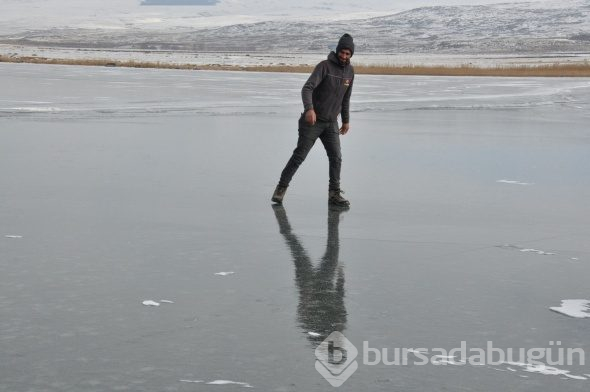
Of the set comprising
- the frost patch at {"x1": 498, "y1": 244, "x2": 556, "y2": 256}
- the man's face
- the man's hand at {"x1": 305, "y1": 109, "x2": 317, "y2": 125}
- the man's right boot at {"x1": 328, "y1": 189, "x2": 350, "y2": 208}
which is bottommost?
the man's right boot at {"x1": 328, "y1": 189, "x2": 350, "y2": 208}

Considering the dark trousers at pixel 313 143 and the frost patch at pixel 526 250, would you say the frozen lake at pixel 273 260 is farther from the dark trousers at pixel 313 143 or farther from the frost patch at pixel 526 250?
the dark trousers at pixel 313 143

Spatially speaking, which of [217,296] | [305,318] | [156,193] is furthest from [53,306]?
[156,193]

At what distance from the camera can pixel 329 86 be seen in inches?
372

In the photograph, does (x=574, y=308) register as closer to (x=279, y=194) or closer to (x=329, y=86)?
(x=279, y=194)

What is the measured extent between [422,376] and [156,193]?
5.57 meters

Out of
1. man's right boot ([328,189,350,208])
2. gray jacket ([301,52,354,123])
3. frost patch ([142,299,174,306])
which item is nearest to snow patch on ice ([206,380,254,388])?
frost patch ([142,299,174,306])

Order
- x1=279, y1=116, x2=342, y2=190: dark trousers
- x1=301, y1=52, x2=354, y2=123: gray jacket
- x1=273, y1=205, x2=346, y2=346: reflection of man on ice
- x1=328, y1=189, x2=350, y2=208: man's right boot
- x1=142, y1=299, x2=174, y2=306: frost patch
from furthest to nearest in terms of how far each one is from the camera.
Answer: x1=279, y1=116, x2=342, y2=190: dark trousers
x1=301, y1=52, x2=354, y2=123: gray jacket
x1=328, y1=189, x2=350, y2=208: man's right boot
x1=142, y1=299, x2=174, y2=306: frost patch
x1=273, y1=205, x2=346, y2=346: reflection of man on ice

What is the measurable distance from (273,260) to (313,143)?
3.07 meters

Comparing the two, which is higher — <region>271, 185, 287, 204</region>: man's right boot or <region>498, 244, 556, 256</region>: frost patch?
<region>498, 244, 556, 256</region>: frost patch

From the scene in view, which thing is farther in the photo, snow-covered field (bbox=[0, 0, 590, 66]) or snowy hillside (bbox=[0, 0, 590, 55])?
snowy hillside (bbox=[0, 0, 590, 55])

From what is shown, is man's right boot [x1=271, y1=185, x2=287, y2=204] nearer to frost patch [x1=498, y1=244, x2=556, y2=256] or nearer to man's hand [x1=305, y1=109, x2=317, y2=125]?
man's hand [x1=305, y1=109, x2=317, y2=125]

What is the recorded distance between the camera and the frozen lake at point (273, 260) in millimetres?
4434

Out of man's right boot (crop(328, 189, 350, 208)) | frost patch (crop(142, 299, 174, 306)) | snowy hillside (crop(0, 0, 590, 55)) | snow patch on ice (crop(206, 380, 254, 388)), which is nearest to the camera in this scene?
snow patch on ice (crop(206, 380, 254, 388))

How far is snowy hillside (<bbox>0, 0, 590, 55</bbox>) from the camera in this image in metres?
117
